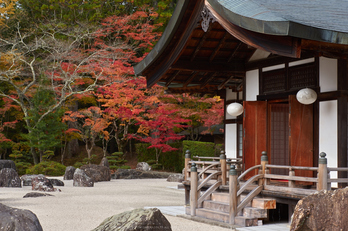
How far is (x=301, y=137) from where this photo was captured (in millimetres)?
8586

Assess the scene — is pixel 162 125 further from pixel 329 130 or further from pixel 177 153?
pixel 329 130

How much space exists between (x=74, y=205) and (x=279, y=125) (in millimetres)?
5605

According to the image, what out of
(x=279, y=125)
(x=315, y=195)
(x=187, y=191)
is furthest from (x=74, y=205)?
(x=315, y=195)

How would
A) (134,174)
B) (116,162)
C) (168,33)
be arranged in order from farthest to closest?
(116,162)
(134,174)
(168,33)

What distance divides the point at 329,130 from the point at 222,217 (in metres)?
Answer: 2.61

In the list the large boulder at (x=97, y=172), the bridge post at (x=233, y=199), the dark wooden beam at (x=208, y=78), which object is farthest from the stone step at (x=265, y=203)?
the large boulder at (x=97, y=172)

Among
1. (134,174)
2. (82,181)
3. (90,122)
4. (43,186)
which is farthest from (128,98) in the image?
(43,186)

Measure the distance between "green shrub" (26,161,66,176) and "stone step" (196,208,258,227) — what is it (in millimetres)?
14429

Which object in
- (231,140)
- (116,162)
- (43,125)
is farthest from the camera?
(116,162)

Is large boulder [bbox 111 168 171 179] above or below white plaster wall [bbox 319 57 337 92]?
below

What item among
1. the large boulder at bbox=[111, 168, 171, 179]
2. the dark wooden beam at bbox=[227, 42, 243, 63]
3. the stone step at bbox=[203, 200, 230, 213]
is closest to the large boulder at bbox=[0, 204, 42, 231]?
the stone step at bbox=[203, 200, 230, 213]

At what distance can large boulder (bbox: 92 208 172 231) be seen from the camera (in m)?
5.19

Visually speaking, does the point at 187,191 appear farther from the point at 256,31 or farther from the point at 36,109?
the point at 36,109

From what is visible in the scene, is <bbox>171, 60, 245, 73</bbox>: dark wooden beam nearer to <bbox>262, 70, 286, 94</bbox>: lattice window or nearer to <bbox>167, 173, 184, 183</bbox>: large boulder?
<bbox>262, 70, 286, 94</bbox>: lattice window
